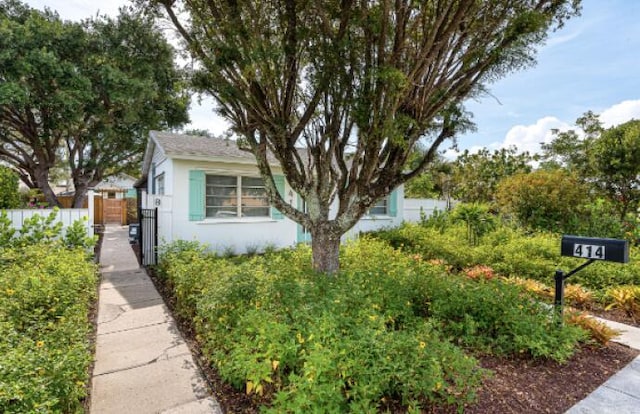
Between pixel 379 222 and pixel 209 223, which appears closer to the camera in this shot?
pixel 209 223

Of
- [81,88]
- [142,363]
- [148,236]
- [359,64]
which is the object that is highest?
[81,88]

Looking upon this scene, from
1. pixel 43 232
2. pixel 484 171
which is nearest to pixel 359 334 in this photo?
pixel 43 232

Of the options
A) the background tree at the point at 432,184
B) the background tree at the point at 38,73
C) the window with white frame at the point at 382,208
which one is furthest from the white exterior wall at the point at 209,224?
the background tree at the point at 432,184

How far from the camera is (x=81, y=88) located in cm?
1103

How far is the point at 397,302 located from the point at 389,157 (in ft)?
7.02

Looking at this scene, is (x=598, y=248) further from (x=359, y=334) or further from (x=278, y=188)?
(x=278, y=188)

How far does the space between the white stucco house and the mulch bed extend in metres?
5.28

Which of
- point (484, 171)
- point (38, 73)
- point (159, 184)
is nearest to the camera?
point (159, 184)

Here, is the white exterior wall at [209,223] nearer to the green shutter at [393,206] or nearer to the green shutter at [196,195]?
the green shutter at [196,195]

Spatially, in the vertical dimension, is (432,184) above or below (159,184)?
above

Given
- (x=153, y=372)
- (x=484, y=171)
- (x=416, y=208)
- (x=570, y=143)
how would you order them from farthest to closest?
(x=570, y=143), (x=484, y=171), (x=416, y=208), (x=153, y=372)

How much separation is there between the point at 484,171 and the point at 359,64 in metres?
13.4

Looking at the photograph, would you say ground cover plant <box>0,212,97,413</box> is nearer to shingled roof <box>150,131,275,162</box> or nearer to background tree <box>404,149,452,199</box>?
shingled roof <box>150,131,275,162</box>

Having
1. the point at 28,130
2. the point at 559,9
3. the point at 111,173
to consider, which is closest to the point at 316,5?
the point at 559,9
